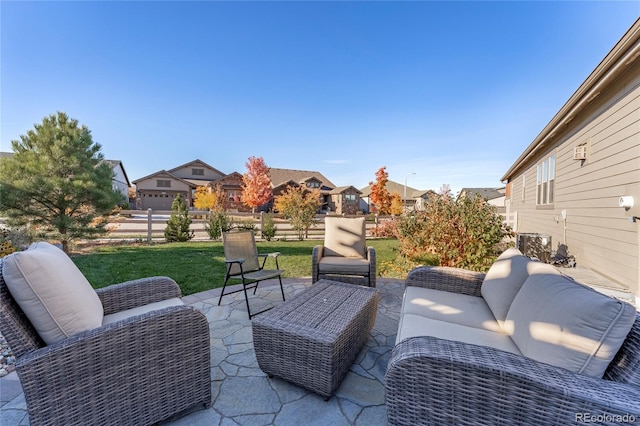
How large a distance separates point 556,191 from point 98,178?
11.4 meters

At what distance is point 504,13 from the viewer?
5.83 metres

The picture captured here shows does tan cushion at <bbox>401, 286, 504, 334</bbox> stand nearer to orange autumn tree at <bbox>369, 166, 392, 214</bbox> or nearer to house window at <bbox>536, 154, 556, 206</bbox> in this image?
house window at <bbox>536, 154, 556, 206</bbox>

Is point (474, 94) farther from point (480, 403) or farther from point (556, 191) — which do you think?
point (480, 403)

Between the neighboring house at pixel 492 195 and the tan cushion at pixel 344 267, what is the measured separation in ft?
7.95

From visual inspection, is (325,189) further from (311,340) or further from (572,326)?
(572,326)

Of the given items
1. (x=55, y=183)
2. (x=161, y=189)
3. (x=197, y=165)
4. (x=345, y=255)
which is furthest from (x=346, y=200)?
(x=345, y=255)

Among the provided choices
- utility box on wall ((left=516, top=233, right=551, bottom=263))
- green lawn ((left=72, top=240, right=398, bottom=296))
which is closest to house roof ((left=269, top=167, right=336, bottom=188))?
green lawn ((left=72, top=240, right=398, bottom=296))

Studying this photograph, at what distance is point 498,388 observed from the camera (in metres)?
1.08

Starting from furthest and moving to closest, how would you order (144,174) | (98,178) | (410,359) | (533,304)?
(144,174) → (98,178) → (533,304) → (410,359)

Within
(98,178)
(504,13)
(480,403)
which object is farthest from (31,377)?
(504,13)

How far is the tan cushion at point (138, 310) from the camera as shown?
6.35 ft

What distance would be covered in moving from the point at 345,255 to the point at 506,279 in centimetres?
248

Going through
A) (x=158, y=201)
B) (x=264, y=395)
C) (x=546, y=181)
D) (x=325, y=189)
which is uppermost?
(x=325, y=189)

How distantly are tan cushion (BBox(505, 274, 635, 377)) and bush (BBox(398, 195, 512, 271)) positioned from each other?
2919mm
